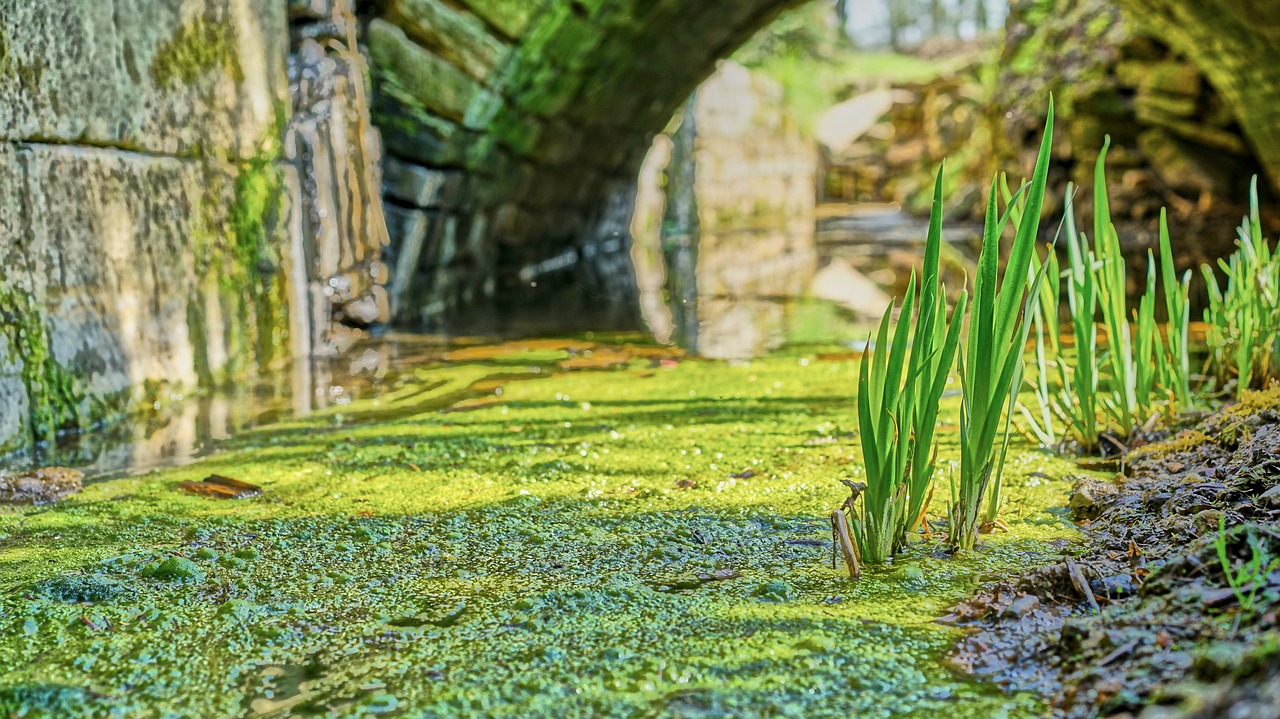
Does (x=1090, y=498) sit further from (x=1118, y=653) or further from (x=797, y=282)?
(x=797, y=282)

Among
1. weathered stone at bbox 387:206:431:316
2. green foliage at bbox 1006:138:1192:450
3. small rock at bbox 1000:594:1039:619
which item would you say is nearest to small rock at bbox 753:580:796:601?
small rock at bbox 1000:594:1039:619

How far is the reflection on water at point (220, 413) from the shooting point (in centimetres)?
257

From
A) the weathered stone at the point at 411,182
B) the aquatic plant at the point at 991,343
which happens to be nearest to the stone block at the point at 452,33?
the weathered stone at the point at 411,182

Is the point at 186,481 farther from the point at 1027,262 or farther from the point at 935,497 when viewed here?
the point at 1027,262

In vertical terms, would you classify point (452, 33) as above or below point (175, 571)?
above

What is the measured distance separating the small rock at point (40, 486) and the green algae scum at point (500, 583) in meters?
0.04

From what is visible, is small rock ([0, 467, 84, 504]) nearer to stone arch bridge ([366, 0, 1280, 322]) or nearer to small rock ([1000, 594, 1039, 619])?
small rock ([1000, 594, 1039, 619])

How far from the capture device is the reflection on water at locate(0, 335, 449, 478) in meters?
2.57

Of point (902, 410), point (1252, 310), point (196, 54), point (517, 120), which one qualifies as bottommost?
point (902, 410)

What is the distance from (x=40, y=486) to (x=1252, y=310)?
256 centimetres

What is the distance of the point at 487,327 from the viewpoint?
5.17 m

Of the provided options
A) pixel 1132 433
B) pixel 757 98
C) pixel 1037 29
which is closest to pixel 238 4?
pixel 1132 433

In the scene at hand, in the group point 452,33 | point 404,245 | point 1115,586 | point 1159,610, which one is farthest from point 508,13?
point 1159,610

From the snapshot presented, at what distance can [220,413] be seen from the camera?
3.13 m
